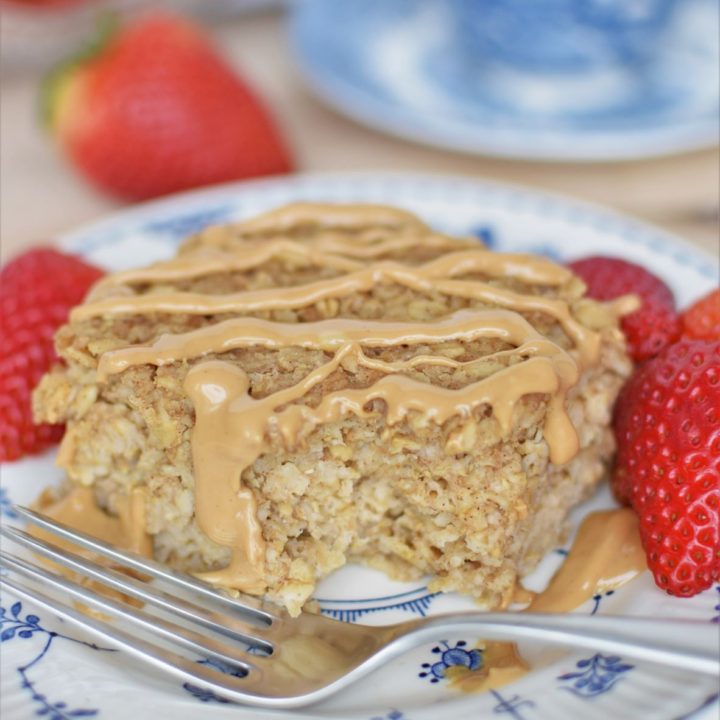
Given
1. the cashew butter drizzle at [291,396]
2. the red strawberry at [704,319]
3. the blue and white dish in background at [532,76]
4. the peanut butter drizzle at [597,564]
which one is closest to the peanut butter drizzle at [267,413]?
the cashew butter drizzle at [291,396]

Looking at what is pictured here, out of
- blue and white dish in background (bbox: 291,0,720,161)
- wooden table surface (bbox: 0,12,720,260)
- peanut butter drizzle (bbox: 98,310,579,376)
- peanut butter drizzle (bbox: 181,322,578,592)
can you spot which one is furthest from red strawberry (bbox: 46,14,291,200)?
peanut butter drizzle (bbox: 181,322,578,592)

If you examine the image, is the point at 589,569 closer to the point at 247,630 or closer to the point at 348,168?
the point at 247,630

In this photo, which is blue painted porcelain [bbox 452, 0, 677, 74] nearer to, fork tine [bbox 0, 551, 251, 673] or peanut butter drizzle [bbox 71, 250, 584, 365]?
peanut butter drizzle [bbox 71, 250, 584, 365]

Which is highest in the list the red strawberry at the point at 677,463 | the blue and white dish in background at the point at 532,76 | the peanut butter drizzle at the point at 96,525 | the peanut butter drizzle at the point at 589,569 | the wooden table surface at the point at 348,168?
the blue and white dish in background at the point at 532,76

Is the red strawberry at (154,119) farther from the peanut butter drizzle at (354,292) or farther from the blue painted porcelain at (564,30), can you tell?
the peanut butter drizzle at (354,292)

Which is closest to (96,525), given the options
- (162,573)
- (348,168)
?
(162,573)

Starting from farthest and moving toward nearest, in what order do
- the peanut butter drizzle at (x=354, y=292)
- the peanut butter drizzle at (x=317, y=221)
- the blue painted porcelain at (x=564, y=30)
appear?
the blue painted porcelain at (x=564, y=30)
the peanut butter drizzle at (x=317, y=221)
the peanut butter drizzle at (x=354, y=292)
